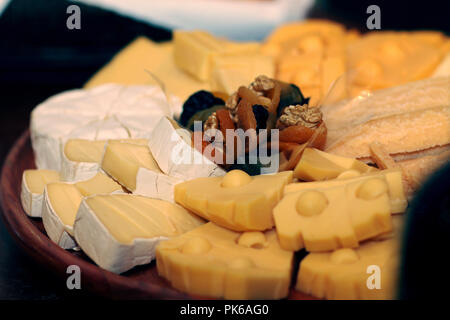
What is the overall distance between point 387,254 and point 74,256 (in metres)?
0.44

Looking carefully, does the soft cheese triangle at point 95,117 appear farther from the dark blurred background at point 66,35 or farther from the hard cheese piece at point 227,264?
the dark blurred background at point 66,35

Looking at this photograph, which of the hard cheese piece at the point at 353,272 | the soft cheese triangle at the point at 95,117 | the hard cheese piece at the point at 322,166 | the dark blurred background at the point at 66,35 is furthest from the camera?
the dark blurred background at the point at 66,35

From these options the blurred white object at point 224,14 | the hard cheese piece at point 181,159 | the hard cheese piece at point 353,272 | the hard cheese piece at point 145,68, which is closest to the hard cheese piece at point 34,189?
the hard cheese piece at point 181,159

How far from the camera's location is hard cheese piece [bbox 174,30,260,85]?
1257 millimetres

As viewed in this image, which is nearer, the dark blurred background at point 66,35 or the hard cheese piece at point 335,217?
the hard cheese piece at point 335,217

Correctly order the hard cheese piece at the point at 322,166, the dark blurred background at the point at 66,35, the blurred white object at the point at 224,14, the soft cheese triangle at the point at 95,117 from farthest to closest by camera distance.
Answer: the blurred white object at the point at 224,14 → the dark blurred background at the point at 66,35 → the soft cheese triangle at the point at 95,117 → the hard cheese piece at the point at 322,166

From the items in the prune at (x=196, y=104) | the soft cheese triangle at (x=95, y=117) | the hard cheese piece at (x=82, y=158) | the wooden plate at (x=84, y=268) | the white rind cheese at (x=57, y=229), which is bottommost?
the wooden plate at (x=84, y=268)

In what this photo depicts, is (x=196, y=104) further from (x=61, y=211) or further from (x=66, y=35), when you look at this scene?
(x=66, y=35)

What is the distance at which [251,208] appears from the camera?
72 cm

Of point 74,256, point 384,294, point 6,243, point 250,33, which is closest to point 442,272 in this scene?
point 384,294

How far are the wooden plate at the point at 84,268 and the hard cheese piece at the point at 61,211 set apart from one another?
1 cm

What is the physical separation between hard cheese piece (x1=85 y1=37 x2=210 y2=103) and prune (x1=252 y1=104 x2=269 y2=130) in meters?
0.41

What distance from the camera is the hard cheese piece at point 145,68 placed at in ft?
4.30
